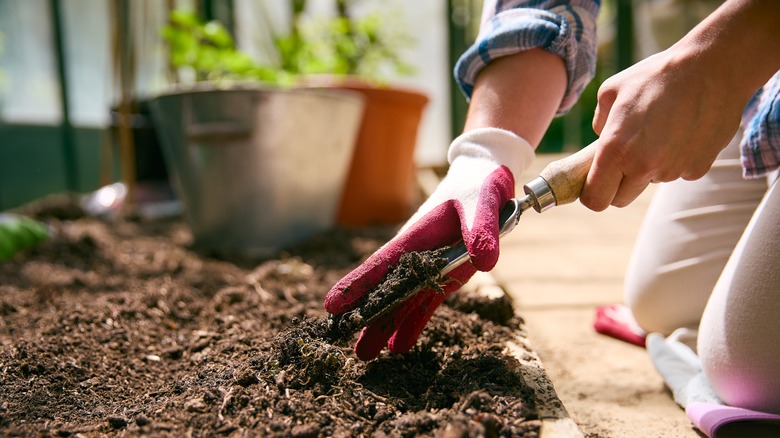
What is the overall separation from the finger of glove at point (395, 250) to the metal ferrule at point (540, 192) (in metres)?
0.13

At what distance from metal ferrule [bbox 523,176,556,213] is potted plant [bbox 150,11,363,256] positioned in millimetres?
1476

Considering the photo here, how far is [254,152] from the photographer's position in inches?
87.4

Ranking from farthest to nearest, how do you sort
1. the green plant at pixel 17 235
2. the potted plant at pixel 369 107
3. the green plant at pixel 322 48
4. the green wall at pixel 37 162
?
the green wall at pixel 37 162 < the potted plant at pixel 369 107 < the green plant at pixel 322 48 < the green plant at pixel 17 235

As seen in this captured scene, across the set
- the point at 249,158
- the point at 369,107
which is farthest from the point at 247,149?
the point at 369,107

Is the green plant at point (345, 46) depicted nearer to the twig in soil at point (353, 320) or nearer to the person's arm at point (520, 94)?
the person's arm at point (520, 94)

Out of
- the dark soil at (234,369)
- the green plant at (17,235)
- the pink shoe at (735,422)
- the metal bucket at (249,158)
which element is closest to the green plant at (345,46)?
the metal bucket at (249,158)

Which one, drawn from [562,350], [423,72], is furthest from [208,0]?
[562,350]

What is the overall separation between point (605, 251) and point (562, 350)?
1.34 metres

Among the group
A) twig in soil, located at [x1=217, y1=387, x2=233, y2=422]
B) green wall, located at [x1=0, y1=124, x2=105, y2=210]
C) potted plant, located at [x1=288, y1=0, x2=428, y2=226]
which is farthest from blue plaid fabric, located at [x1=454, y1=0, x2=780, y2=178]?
green wall, located at [x1=0, y1=124, x2=105, y2=210]

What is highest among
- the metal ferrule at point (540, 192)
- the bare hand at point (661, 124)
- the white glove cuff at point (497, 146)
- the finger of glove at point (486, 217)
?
the bare hand at point (661, 124)

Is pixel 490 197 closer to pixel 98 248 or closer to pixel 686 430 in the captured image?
pixel 686 430

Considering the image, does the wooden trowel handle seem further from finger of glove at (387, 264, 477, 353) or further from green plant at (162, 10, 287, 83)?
green plant at (162, 10, 287, 83)

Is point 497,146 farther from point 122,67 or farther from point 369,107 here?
point 122,67

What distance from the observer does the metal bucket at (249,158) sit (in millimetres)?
2168
